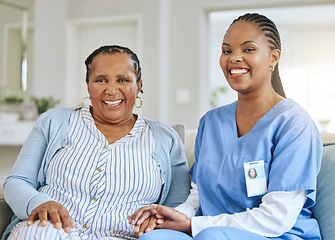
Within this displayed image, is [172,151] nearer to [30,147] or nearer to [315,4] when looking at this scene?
[30,147]

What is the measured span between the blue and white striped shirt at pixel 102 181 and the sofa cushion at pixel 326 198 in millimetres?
527

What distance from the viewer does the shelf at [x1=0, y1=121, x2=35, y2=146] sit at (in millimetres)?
3670

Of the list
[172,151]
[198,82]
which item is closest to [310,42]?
[198,82]

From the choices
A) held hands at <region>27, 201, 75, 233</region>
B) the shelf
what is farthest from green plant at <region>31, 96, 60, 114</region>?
held hands at <region>27, 201, 75, 233</region>

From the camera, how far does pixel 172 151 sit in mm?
1497

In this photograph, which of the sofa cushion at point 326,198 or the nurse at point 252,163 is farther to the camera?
the sofa cushion at point 326,198

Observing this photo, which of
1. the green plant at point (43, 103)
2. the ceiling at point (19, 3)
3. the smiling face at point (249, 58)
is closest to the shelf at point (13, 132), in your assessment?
the green plant at point (43, 103)

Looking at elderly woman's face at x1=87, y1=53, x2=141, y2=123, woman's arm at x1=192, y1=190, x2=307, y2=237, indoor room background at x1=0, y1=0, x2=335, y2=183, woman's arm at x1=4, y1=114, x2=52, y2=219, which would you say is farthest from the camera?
indoor room background at x1=0, y1=0, x2=335, y2=183

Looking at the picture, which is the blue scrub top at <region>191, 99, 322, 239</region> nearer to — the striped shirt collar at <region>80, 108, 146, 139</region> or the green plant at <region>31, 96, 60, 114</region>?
the striped shirt collar at <region>80, 108, 146, 139</region>

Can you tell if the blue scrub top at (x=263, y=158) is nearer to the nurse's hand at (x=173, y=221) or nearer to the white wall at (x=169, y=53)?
the nurse's hand at (x=173, y=221)

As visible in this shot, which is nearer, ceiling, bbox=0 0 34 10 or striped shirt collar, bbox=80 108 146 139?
striped shirt collar, bbox=80 108 146 139

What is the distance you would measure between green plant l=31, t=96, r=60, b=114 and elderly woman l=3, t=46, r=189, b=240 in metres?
2.72

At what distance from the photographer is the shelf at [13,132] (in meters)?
3.67

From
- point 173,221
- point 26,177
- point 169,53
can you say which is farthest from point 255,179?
point 169,53
